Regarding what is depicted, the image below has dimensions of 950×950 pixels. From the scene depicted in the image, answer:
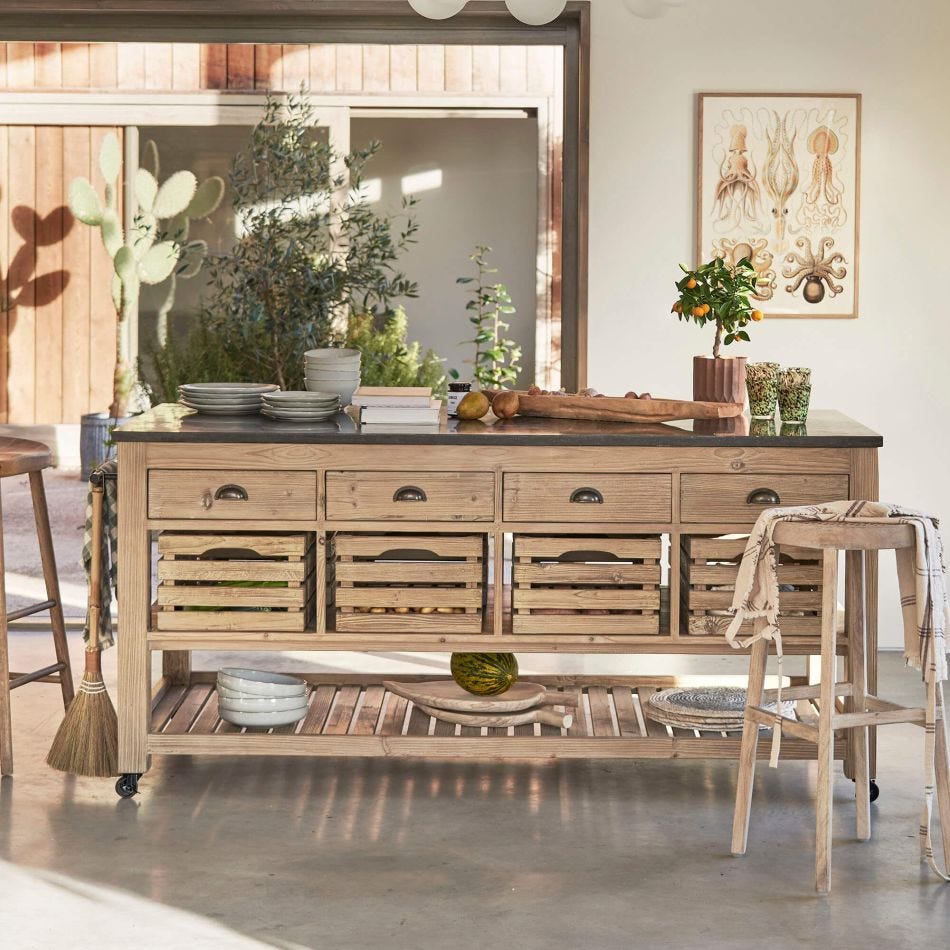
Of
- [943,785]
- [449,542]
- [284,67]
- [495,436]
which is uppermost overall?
[284,67]

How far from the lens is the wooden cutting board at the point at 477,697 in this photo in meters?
4.02

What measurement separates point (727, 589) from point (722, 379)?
0.66 metres

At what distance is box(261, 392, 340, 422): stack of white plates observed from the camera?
3.94 metres

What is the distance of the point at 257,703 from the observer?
3953 millimetres

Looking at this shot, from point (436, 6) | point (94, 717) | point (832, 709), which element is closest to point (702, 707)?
point (832, 709)

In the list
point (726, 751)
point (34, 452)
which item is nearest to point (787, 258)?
point (726, 751)

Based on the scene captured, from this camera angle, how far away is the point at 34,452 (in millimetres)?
4023

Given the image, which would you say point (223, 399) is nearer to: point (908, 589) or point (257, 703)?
point (257, 703)

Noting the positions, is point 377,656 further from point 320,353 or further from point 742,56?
point 742,56

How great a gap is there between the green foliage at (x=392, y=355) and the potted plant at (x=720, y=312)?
172 cm

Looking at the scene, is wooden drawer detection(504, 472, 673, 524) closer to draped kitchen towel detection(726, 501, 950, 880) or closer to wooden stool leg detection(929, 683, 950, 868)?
draped kitchen towel detection(726, 501, 950, 880)

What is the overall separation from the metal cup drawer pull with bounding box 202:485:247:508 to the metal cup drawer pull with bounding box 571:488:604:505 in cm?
86

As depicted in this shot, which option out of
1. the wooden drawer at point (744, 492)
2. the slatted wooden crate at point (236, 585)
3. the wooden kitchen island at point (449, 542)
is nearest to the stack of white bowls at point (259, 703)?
the wooden kitchen island at point (449, 542)

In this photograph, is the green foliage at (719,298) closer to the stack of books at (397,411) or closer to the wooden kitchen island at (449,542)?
the wooden kitchen island at (449,542)
